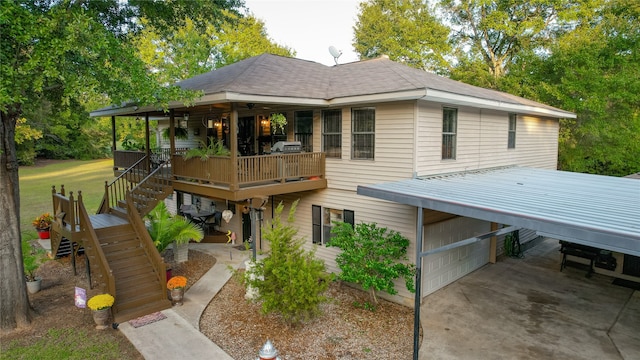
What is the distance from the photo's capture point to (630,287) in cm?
1077

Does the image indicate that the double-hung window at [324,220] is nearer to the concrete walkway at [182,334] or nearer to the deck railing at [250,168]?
Result: the deck railing at [250,168]

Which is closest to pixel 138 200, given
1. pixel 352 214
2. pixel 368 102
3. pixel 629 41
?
pixel 352 214

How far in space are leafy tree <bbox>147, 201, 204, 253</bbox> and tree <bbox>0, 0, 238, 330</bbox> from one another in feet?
10.1

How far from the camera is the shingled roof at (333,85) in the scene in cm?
877

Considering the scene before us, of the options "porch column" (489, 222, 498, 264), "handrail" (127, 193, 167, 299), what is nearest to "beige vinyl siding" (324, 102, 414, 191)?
"handrail" (127, 193, 167, 299)

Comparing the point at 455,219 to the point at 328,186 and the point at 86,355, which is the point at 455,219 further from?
the point at 86,355

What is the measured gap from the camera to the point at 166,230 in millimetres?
10430

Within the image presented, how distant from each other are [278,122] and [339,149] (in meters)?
3.50

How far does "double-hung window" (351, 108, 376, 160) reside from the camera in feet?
32.9

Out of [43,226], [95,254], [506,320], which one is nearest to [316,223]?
[506,320]

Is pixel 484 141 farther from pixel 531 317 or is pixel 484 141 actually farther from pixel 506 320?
pixel 506 320

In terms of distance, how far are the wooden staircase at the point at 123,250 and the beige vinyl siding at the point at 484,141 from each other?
7089 millimetres

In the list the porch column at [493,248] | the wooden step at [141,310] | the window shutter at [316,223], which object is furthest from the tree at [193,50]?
the wooden step at [141,310]

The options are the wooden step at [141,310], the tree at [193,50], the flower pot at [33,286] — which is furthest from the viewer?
the tree at [193,50]
